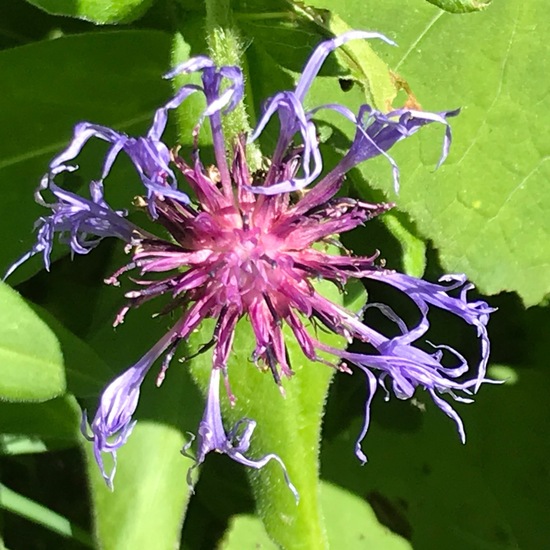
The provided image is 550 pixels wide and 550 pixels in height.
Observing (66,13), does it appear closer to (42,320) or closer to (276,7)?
(276,7)

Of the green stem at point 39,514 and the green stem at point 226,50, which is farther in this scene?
the green stem at point 39,514

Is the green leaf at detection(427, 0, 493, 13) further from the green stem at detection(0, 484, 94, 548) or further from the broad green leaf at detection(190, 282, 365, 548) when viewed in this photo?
the green stem at detection(0, 484, 94, 548)

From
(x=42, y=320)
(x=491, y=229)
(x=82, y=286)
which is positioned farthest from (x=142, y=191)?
(x=491, y=229)

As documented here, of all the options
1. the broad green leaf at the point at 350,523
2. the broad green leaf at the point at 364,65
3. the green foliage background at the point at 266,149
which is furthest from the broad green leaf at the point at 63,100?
the broad green leaf at the point at 350,523

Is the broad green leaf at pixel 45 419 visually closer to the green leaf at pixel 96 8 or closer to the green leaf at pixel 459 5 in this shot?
the green leaf at pixel 96 8

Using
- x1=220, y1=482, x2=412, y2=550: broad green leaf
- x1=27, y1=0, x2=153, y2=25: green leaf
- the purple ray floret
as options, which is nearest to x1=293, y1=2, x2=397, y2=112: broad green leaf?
x1=27, y1=0, x2=153, y2=25: green leaf

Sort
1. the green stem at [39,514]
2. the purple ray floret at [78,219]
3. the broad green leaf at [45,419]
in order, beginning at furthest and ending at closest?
1. the green stem at [39,514]
2. the broad green leaf at [45,419]
3. the purple ray floret at [78,219]
